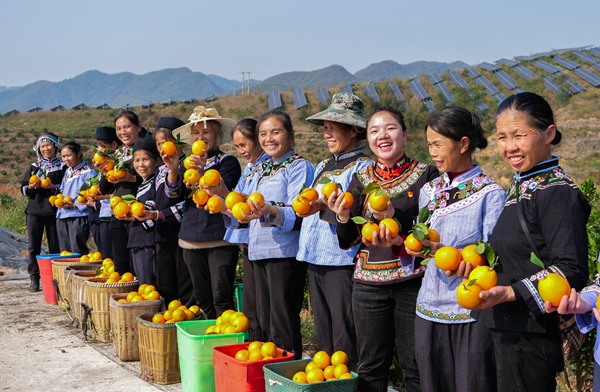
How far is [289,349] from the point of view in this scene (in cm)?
440

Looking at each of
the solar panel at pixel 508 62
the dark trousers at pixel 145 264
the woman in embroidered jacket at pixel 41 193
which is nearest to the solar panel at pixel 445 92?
the solar panel at pixel 508 62

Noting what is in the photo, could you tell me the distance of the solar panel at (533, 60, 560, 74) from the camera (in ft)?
114

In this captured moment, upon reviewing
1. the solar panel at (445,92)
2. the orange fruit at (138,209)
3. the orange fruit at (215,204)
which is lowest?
the orange fruit at (138,209)

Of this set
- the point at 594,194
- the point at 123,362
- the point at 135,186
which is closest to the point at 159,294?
the point at 123,362

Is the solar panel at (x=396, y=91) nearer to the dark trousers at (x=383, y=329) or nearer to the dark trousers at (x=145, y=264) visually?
the dark trousers at (x=145, y=264)

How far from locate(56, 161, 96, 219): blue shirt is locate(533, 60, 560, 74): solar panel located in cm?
3070

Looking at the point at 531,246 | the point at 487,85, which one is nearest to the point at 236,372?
the point at 531,246

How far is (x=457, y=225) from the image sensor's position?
3020 millimetres

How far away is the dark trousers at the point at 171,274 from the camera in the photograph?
5.75 metres

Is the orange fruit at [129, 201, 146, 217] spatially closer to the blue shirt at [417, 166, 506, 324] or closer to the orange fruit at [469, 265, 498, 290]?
the blue shirt at [417, 166, 506, 324]

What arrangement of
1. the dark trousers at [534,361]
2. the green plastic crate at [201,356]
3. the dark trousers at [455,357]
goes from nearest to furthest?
the dark trousers at [534,361] → the dark trousers at [455,357] → the green plastic crate at [201,356]

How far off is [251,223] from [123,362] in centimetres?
189

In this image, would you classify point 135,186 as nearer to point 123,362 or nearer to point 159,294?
point 159,294

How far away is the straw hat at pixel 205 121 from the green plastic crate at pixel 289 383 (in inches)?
87.6
